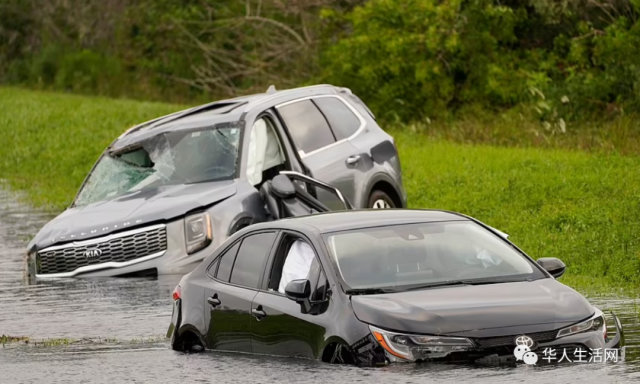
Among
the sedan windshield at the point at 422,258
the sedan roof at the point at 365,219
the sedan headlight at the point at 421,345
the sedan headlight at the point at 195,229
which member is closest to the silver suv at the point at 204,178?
the sedan headlight at the point at 195,229

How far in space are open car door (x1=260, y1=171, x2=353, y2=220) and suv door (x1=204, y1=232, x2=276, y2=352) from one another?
3.83 m

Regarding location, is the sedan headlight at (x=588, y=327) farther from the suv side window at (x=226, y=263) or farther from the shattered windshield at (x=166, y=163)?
the shattered windshield at (x=166, y=163)

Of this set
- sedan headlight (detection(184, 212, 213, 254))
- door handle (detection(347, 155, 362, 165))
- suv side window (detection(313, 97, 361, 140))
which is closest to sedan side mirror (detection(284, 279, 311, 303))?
sedan headlight (detection(184, 212, 213, 254))

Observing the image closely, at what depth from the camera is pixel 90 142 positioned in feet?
113

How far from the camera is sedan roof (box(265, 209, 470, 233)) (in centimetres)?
997

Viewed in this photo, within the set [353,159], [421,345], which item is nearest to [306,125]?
[353,159]

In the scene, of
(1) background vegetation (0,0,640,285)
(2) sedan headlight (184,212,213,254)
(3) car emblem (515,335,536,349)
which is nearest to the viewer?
(3) car emblem (515,335,536,349)

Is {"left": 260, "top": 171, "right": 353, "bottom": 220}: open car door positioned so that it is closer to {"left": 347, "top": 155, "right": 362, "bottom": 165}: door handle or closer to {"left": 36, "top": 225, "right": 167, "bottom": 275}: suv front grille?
{"left": 36, "top": 225, "right": 167, "bottom": 275}: suv front grille

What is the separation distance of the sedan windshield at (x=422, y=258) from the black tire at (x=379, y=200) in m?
6.21

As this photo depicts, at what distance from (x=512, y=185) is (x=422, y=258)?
38.5 feet

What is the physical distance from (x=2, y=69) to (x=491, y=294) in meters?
56.0

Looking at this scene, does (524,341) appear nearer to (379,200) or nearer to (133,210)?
(133,210)

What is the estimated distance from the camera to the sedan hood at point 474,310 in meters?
8.68

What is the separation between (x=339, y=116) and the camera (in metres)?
16.9
